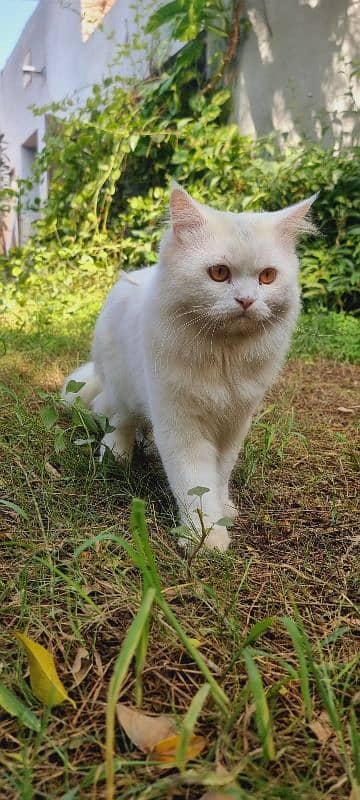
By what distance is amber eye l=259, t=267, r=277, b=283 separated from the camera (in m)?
1.63

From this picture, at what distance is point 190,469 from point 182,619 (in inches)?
21.4

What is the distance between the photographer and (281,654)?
1128mm

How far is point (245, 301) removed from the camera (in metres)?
1.55

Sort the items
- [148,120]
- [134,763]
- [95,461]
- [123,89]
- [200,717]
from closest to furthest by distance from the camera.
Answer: [134,763], [200,717], [95,461], [148,120], [123,89]

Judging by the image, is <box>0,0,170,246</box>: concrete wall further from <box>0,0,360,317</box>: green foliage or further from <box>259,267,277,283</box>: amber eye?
<box>259,267,277,283</box>: amber eye

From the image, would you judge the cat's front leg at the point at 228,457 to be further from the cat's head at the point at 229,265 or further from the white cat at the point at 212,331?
the cat's head at the point at 229,265

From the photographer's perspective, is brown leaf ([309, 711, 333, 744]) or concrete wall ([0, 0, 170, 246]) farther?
concrete wall ([0, 0, 170, 246])

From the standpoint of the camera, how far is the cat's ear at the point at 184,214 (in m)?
1.65

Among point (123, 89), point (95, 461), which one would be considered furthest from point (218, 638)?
point (123, 89)

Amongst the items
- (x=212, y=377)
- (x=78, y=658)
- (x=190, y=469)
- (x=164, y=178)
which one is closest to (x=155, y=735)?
(x=78, y=658)

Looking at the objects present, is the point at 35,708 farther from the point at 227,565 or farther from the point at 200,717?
the point at 227,565

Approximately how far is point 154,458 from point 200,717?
144 cm

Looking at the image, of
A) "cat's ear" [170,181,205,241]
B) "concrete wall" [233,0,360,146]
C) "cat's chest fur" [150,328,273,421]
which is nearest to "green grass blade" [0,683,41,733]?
"cat's chest fur" [150,328,273,421]

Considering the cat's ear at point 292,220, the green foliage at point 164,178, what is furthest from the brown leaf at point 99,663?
the green foliage at point 164,178
